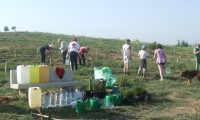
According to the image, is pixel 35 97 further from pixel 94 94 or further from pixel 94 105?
pixel 94 94

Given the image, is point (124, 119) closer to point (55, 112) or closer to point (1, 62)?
point (55, 112)

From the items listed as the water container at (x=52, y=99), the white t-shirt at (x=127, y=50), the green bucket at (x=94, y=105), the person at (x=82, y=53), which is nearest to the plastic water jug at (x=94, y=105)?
the green bucket at (x=94, y=105)

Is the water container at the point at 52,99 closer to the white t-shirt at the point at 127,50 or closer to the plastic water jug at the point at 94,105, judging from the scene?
the plastic water jug at the point at 94,105

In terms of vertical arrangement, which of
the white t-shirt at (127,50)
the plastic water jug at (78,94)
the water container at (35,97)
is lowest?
the plastic water jug at (78,94)

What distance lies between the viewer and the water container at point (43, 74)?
37.8ft

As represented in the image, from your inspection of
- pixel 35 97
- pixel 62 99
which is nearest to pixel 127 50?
pixel 62 99

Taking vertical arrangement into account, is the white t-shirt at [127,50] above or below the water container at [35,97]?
above

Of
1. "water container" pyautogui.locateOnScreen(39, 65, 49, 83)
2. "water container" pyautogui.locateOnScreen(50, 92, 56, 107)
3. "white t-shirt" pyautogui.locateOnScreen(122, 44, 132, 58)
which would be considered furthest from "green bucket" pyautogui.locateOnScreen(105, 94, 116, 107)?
"white t-shirt" pyautogui.locateOnScreen(122, 44, 132, 58)

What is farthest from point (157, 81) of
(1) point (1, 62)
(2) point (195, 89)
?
(1) point (1, 62)

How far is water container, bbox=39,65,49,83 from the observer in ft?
37.8

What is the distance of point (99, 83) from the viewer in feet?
40.6

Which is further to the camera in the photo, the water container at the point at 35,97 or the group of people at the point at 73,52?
the group of people at the point at 73,52

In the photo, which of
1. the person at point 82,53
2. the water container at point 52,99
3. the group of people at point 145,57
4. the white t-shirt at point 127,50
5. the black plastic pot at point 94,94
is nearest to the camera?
the water container at point 52,99

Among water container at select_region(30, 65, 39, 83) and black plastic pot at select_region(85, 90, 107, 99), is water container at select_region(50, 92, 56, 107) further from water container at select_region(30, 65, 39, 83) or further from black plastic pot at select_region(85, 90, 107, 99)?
black plastic pot at select_region(85, 90, 107, 99)
